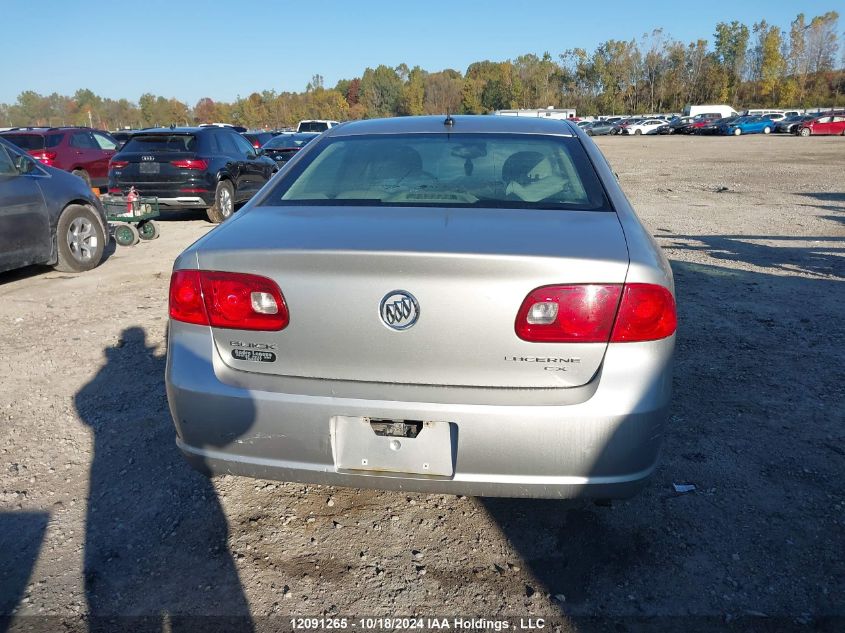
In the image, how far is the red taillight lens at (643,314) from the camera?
2094 millimetres

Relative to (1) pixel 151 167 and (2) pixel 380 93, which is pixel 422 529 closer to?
(1) pixel 151 167

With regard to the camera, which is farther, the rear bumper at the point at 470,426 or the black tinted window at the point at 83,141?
the black tinted window at the point at 83,141

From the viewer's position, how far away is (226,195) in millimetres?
11594

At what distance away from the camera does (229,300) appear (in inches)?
88.4

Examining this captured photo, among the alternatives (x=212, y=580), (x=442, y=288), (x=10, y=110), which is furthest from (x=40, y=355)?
(x=10, y=110)

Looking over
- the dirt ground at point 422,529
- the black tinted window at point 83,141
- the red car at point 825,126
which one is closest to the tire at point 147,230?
the dirt ground at point 422,529

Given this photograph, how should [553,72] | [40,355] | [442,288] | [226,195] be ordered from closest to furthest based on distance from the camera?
[442,288], [40,355], [226,195], [553,72]

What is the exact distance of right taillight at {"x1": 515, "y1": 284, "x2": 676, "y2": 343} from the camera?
206 centimetres

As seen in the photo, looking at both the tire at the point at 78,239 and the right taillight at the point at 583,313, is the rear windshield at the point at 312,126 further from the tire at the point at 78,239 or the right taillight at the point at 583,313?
the right taillight at the point at 583,313

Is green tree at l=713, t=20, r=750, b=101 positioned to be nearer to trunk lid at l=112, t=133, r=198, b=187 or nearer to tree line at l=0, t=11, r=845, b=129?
tree line at l=0, t=11, r=845, b=129

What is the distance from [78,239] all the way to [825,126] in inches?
2177

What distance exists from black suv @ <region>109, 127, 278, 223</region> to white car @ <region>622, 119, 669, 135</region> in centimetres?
6192

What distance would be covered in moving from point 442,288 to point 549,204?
800 millimetres

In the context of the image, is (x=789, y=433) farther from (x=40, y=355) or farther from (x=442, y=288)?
(x=40, y=355)
